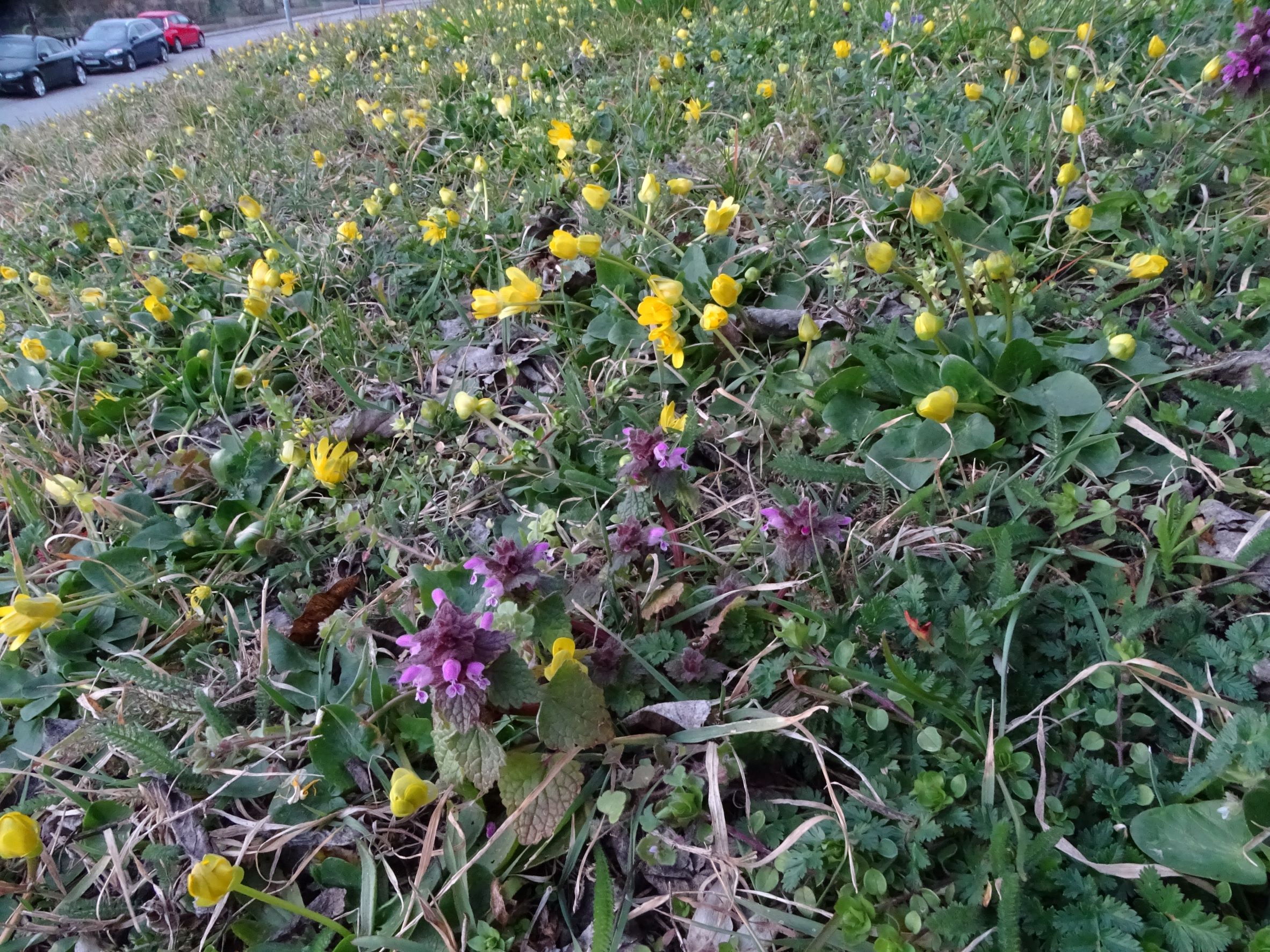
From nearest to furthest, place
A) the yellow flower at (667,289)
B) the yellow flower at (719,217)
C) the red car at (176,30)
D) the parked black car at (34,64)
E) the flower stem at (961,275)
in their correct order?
1. the flower stem at (961,275)
2. the yellow flower at (667,289)
3. the yellow flower at (719,217)
4. the parked black car at (34,64)
5. the red car at (176,30)

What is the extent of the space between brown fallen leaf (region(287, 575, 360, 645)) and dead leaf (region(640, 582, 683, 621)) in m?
0.69

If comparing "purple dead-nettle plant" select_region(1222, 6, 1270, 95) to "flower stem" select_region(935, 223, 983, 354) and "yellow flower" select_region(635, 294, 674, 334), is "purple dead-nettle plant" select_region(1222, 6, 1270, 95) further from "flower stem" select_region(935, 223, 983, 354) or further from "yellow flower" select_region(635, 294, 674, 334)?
"yellow flower" select_region(635, 294, 674, 334)

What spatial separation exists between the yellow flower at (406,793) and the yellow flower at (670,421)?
0.83 metres

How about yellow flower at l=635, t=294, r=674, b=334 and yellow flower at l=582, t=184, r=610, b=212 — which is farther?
yellow flower at l=582, t=184, r=610, b=212

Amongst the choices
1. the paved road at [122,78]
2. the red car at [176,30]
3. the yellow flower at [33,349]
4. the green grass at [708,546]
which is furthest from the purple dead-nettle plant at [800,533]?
the red car at [176,30]

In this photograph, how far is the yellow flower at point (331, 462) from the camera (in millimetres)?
1611

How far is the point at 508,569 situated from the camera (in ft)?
3.82

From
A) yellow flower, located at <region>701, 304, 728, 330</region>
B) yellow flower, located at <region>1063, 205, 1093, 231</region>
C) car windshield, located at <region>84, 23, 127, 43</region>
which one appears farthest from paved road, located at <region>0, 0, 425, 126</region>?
yellow flower, located at <region>1063, 205, 1093, 231</region>

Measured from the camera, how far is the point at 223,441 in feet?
6.81

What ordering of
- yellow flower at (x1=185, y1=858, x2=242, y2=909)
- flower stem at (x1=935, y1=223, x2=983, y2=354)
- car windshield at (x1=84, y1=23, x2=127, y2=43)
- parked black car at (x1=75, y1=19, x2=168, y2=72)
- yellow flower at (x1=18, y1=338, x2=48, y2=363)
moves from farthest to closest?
1. car windshield at (x1=84, y1=23, x2=127, y2=43)
2. parked black car at (x1=75, y1=19, x2=168, y2=72)
3. yellow flower at (x1=18, y1=338, x2=48, y2=363)
4. flower stem at (x1=935, y1=223, x2=983, y2=354)
5. yellow flower at (x1=185, y1=858, x2=242, y2=909)

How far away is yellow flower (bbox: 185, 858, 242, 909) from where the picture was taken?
3.30 feet

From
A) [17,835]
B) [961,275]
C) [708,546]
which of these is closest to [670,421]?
[708,546]

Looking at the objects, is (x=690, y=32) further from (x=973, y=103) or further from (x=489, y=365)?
(x=489, y=365)

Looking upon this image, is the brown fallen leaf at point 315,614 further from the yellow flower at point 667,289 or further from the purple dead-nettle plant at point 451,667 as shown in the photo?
the yellow flower at point 667,289
